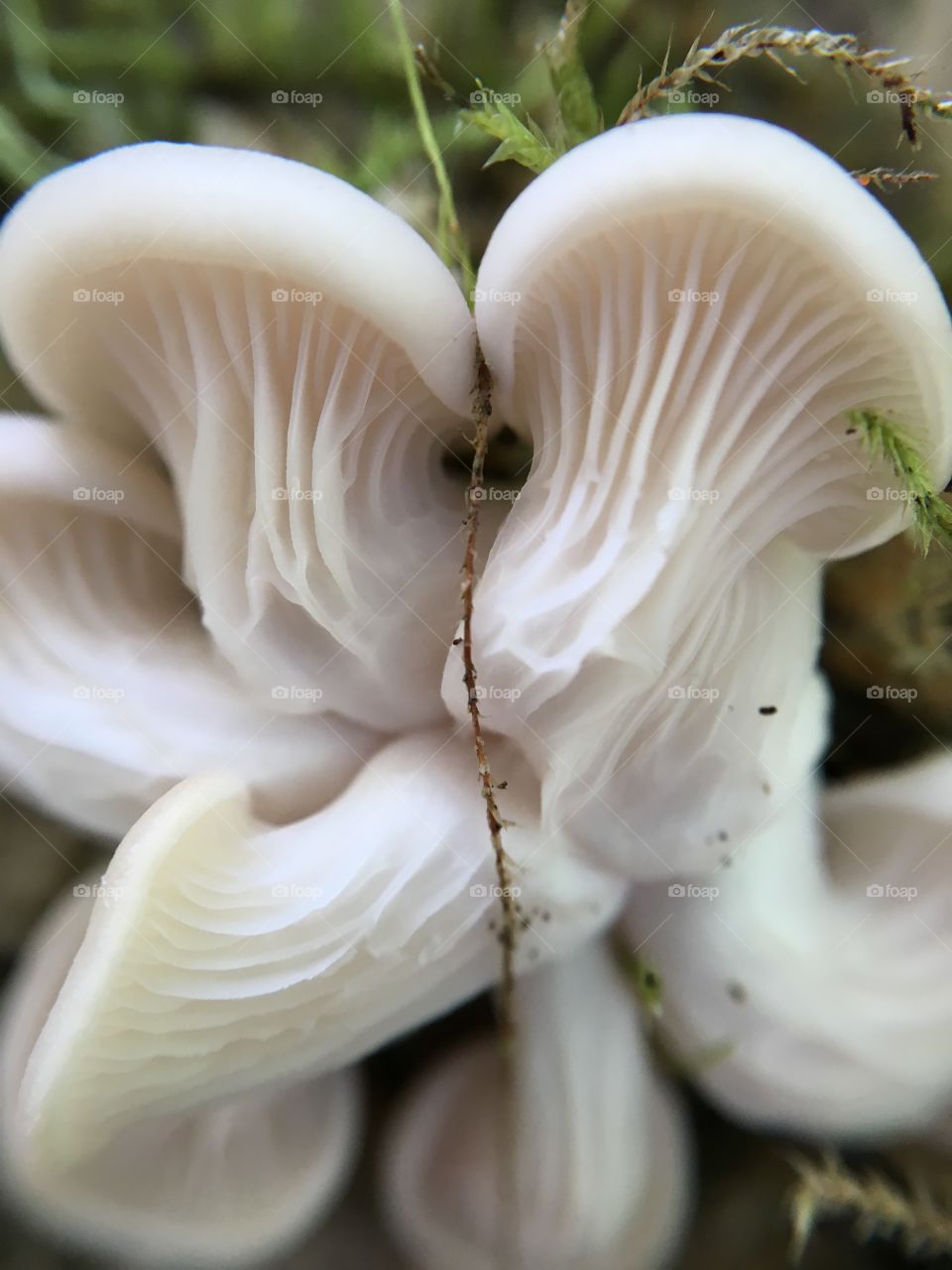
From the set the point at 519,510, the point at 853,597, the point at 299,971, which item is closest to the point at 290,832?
the point at 299,971

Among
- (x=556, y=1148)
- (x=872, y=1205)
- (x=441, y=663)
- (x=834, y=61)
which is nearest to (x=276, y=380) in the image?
(x=441, y=663)

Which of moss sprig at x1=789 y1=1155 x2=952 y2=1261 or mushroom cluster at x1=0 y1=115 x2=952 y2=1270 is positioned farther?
moss sprig at x1=789 y1=1155 x2=952 y2=1261

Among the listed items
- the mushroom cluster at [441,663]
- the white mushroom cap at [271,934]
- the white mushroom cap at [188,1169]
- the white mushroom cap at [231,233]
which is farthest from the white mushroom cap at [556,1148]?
the white mushroom cap at [231,233]

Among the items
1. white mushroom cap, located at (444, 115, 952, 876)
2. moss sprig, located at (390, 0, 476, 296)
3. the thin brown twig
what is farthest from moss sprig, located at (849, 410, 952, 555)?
moss sprig, located at (390, 0, 476, 296)

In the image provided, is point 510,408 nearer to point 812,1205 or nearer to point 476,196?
point 476,196

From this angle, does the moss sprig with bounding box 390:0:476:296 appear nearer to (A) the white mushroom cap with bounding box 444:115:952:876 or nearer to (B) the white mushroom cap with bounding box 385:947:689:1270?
(A) the white mushroom cap with bounding box 444:115:952:876

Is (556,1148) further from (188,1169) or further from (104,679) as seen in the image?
(104,679)
